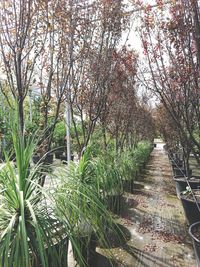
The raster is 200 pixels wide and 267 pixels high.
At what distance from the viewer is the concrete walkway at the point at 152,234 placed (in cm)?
239

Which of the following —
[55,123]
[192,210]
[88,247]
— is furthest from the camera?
[192,210]

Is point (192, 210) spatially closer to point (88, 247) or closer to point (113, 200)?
point (113, 200)

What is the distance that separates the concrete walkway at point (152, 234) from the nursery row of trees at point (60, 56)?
1.21 meters

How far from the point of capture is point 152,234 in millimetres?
3006

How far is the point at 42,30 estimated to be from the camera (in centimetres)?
250

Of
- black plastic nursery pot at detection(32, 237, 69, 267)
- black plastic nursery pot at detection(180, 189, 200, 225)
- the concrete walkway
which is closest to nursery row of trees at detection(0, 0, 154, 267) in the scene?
black plastic nursery pot at detection(32, 237, 69, 267)

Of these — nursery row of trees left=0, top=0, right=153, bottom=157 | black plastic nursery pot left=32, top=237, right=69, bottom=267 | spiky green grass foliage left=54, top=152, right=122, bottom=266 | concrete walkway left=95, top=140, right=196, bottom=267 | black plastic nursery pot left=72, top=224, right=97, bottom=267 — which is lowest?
concrete walkway left=95, top=140, right=196, bottom=267

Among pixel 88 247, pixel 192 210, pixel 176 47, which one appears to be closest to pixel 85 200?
pixel 88 247

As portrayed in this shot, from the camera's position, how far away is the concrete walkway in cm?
239

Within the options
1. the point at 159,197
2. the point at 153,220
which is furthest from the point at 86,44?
the point at 159,197

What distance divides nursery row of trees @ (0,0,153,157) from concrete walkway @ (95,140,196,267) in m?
1.21

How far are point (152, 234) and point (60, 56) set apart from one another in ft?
7.45

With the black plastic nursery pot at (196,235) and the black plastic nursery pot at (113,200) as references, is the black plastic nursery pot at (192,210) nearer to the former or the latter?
the black plastic nursery pot at (196,235)

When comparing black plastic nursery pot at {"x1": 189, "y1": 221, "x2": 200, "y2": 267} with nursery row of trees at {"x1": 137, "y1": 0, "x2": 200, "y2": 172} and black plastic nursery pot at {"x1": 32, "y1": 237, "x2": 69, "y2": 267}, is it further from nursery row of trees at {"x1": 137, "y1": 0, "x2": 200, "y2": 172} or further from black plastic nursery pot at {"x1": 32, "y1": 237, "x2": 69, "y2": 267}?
black plastic nursery pot at {"x1": 32, "y1": 237, "x2": 69, "y2": 267}
